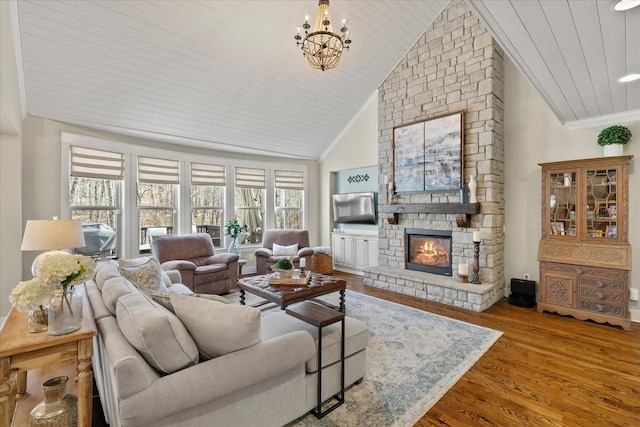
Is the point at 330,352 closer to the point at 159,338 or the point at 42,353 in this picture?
the point at 159,338

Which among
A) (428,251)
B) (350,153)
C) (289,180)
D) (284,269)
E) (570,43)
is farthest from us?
(289,180)

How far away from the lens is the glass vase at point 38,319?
1.61m

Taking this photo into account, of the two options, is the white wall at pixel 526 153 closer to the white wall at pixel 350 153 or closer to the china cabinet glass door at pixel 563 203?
the china cabinet glass door at pixel 563 203

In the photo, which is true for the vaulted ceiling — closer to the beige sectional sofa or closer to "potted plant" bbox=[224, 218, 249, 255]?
"potted plant" bbox=[224, 218, 249, 255]

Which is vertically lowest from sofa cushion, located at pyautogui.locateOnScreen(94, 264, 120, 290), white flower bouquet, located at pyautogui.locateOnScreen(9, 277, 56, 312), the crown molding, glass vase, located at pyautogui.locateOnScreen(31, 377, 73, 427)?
glass vase, located at pyautogui.locateOnScreen(31, 377, 73, 427)

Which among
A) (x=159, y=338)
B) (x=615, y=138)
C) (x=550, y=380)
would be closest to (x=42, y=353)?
(x=159, y=338)

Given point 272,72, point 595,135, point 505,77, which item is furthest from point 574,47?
point 272,72

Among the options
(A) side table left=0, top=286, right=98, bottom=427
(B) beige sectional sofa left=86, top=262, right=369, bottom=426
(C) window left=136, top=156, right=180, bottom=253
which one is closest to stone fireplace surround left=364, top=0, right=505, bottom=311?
(B) beige sectional sofa left=86, top=262, right=369, bottom=426

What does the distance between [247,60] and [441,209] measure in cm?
372

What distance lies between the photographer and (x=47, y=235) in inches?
108

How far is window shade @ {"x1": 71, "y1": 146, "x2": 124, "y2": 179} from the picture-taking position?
176 inches

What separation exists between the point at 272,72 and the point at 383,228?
3350 mm

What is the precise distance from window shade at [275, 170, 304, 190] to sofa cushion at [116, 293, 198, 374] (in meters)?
5.63

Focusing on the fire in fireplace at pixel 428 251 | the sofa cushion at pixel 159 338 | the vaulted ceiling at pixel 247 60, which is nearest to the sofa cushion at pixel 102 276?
the sofa cushion at pixel 159 338
